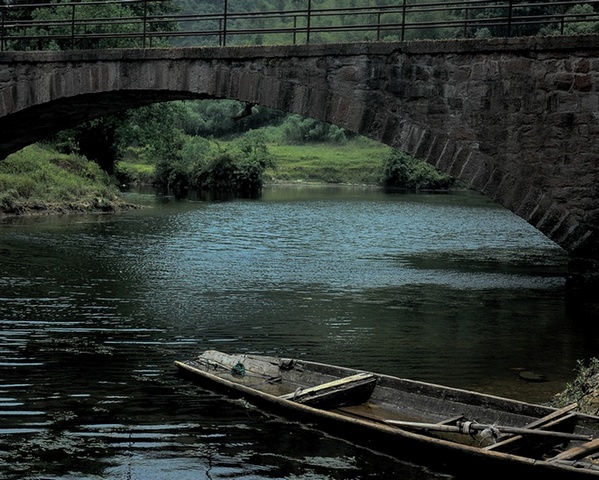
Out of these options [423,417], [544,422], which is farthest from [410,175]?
[544,422]

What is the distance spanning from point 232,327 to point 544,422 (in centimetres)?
820

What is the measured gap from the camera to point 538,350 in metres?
16.2

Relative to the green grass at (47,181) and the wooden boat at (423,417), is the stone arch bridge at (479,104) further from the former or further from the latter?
the green grass at (47,181)

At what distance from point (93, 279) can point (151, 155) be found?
4141cm

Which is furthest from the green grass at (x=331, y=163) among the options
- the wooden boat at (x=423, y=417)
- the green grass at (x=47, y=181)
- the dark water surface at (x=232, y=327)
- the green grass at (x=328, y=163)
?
the wooden boat at (x=423, y=417)

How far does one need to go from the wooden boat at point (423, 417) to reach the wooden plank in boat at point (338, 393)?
0.5 inches

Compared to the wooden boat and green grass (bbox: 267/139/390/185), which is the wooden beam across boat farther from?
green grass (bbox: 267/139/390/185)

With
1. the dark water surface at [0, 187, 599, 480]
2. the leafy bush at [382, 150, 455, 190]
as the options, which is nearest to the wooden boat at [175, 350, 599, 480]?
the dark water surface at [0, 187, 599, 480]

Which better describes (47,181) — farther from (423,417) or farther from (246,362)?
(423,417)

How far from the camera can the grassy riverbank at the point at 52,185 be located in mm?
37844

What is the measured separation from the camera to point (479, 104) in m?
18.9

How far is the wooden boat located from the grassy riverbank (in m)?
25.6

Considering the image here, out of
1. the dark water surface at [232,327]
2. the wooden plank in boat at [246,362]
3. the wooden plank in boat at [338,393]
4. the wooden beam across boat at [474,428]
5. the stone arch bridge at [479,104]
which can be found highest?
the stone arch bridge at [479,104]

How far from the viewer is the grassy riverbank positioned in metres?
37.8
